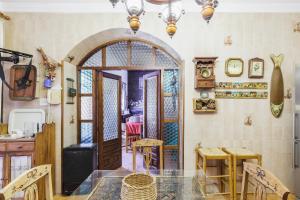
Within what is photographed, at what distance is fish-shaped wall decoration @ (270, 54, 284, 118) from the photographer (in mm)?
3092

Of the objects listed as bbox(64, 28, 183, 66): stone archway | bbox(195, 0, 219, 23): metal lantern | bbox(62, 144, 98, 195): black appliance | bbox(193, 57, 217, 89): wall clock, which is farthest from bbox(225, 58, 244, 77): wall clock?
bbox(62, 144, 98, 195): black appliance

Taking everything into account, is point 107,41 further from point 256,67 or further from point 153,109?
point 256,67

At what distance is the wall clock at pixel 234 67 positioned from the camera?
10.3 ft

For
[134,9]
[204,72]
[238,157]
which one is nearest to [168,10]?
[134,9]

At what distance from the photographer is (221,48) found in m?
3.18

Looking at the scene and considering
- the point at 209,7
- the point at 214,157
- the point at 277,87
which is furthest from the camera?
the point at 277,87

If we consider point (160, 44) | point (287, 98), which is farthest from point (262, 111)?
point (160, 44)

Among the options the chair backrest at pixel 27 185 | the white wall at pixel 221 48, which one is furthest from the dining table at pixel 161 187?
the white wall at pixel 221 48

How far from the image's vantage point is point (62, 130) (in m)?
3.21

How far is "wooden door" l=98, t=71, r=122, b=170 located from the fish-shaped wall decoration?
2.79 meters

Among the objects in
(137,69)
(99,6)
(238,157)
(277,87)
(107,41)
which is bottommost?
(238,157)

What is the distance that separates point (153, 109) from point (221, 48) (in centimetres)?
163

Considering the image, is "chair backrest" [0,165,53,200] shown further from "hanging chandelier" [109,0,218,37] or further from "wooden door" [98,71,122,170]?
"wooden door" [98,71,122,170]

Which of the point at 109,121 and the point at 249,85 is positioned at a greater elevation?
the point at 249,85
